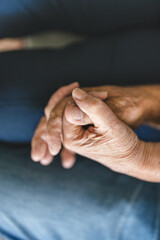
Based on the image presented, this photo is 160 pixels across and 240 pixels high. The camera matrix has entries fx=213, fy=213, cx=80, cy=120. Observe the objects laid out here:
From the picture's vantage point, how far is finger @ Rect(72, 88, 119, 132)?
514 millimetres

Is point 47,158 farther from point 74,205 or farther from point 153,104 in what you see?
point 153,104

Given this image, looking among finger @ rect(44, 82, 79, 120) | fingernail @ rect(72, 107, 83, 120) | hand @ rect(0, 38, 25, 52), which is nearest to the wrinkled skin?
finger @ rect(44, 82, 79, 120)

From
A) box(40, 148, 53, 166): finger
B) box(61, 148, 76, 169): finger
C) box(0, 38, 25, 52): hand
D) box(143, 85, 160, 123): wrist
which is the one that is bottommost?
box(61, 148, 76, 169): finger

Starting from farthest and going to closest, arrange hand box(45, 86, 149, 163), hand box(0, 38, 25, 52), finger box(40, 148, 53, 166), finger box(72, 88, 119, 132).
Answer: hand box(0, 38, 25, 52)
finger box(40, 148, 53, 166)
hand box(45, 86, 149, 163)
finger box(72, 88, 119, 132)

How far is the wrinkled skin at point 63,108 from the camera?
64 centimetres

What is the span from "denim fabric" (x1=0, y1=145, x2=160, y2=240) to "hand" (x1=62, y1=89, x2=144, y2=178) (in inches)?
5.3

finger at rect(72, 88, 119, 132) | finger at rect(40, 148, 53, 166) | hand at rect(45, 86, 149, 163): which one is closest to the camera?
finger at rect(72, 88, 119, 132)

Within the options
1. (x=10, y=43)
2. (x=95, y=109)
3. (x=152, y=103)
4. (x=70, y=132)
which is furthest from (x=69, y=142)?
(x=10, y=43)

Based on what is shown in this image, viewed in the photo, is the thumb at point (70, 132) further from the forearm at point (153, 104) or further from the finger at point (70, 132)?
the forearm at point (153, 104)

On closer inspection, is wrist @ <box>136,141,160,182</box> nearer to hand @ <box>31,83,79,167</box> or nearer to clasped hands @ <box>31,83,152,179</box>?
clasped hands @ <box>31,83,152,179</box>

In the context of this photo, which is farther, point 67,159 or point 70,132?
point 67,159

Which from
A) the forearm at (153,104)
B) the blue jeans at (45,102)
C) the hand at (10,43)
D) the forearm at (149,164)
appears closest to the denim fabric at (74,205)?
the blue jeans at (45,102)

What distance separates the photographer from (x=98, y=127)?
556 mm

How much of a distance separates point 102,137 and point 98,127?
3 centimetres
